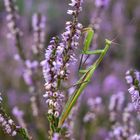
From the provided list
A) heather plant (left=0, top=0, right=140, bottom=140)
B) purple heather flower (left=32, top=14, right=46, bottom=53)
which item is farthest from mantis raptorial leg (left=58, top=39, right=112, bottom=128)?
purple heather flower (left=32, top=14, right=46, bottom=53)

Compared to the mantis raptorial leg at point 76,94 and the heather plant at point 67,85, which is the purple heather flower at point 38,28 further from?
the mantis raptorial leg at point 76,94

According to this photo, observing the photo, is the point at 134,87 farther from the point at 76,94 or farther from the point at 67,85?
the point at 67,85

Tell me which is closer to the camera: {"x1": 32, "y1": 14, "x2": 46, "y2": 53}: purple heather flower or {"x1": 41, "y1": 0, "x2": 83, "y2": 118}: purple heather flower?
{"x1": 41, "y1": 0, "x2": 83, "y2": 118}: purple heather flower

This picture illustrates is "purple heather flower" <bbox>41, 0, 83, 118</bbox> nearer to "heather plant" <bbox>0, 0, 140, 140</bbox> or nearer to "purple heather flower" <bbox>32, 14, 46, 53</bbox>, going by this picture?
"heather plant" <bbox>0, 0, 140, 140</bbox>

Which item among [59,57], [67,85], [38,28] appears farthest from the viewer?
[67,85]

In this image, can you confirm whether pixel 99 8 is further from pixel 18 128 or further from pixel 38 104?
pixel 18 128

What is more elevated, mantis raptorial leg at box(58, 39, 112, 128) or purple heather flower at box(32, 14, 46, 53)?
mantis raptorial leg at box(58, 39, 112, 128)

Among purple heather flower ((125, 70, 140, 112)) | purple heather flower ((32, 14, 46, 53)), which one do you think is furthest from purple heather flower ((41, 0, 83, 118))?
purple heather flower ((32, 14, 46, 53))

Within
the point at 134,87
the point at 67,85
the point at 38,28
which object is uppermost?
the point at 134,87

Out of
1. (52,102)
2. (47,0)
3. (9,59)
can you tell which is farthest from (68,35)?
(47,0)

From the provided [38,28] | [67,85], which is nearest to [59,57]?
[38,28]
